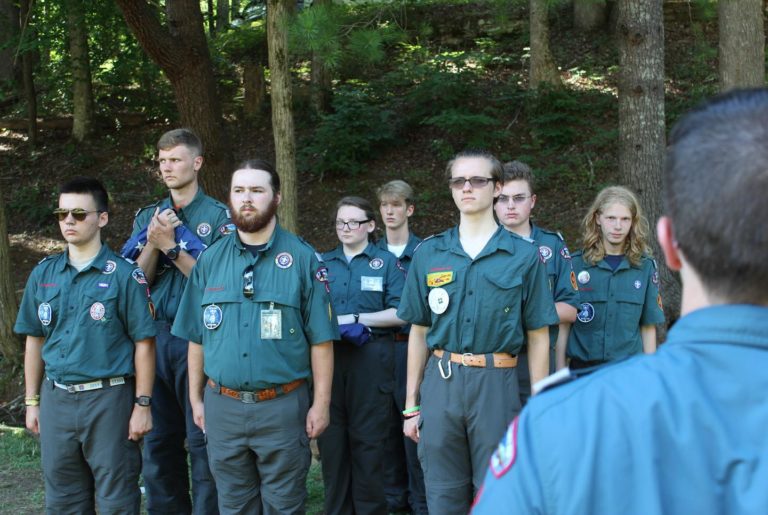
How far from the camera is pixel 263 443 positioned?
13.7ft

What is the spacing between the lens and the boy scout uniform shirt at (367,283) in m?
5.47

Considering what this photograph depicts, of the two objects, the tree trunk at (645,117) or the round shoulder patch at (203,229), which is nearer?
the round shoulder patch at (203,229)

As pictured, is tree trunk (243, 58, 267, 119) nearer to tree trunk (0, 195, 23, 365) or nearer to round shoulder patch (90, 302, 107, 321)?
tree trunk (0, 195, 23, 365)

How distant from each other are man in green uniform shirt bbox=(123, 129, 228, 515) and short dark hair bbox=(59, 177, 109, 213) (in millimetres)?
303

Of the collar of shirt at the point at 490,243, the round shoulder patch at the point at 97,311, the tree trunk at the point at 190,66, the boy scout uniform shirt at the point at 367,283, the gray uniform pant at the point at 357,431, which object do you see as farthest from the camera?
the tree trunk at the point at 190,66

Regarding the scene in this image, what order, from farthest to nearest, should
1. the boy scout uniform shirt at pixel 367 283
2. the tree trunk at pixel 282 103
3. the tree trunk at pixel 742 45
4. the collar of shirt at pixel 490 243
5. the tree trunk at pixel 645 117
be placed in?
the tree trunk at pixel 742 45 < the tree trunk at pixel 645 117 < the tree trunk at pixel 282 103 < the boy scout uniform shirt at pixel 367 283 < the collar of shirt at pixel 490 243

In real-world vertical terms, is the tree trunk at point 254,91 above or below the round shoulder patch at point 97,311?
above

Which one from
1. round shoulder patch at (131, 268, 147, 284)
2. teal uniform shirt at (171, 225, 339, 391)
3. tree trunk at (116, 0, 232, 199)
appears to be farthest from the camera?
tree trunk at (116, 0, 232, 199)

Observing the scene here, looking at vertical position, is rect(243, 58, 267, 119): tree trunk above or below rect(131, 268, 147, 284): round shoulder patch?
above

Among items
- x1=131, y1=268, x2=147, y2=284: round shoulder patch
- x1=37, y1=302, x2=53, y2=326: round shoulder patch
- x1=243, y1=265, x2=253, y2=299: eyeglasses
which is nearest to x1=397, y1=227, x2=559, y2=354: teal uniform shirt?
x1=243, y1=265, x2=253, y2=299: eyeglasses

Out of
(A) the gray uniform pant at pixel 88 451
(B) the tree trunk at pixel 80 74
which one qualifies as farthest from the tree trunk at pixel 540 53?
(A) the gray uniform pant at pixel 88 451

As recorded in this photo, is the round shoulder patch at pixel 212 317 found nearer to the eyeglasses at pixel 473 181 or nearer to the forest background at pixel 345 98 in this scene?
the eyeglasses at pixel 473 181

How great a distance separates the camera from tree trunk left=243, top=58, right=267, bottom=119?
50.1ft

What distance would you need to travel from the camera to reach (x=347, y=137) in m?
13.0
